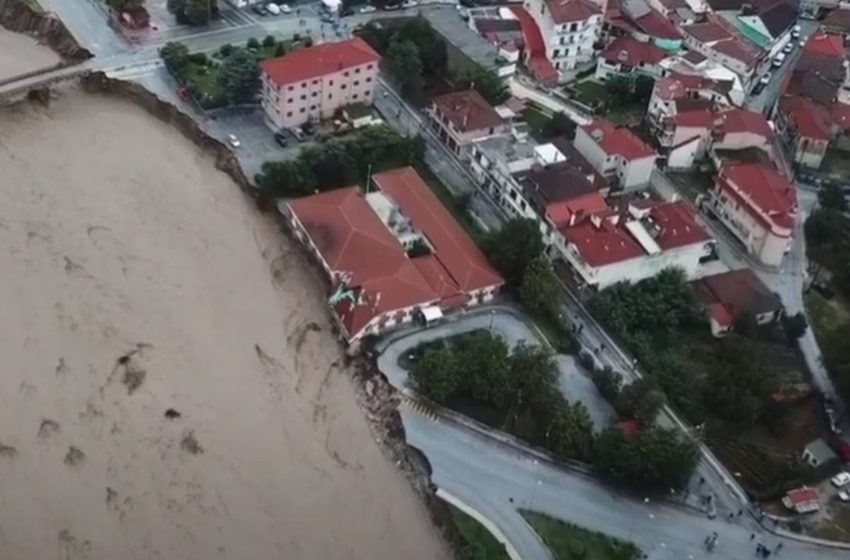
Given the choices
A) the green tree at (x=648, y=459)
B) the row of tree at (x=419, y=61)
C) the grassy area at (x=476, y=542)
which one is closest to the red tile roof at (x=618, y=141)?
the row of tree at (x=419, y=61)

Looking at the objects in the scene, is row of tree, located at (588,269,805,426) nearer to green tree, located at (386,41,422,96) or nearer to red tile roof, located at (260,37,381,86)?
green tree, located at (386,41,422,96)

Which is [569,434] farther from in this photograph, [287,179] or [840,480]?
[287,179]

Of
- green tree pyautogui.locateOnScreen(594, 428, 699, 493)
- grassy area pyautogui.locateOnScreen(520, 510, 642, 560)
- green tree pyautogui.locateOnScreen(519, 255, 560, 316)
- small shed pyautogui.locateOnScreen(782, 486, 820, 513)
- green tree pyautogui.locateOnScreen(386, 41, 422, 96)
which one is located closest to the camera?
grassy area pyautogui.locateOnScreen(520, 510, 642, 560)

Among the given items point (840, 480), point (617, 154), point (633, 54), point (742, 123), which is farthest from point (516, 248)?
point (633, 54)

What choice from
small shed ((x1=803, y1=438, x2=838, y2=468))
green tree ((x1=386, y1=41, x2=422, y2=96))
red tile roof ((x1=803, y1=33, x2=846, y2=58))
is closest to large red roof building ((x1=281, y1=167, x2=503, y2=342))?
green tree ((x1=386, y1=41, x2=422, y2=96))

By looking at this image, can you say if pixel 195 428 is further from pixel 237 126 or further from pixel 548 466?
pixel 237 126

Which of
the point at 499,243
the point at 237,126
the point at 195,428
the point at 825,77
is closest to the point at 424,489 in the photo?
the point at 195,428
